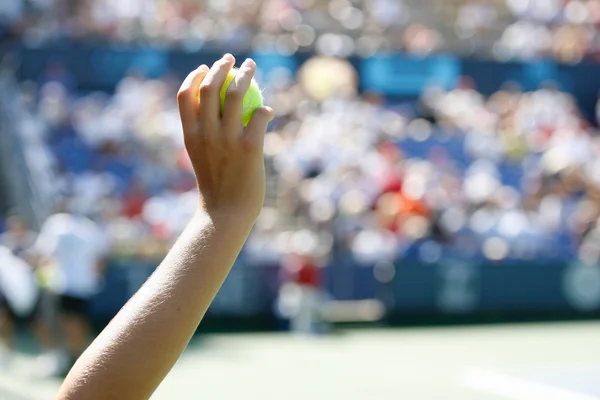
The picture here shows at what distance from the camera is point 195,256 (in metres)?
1.34

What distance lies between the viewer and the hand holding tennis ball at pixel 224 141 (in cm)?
133

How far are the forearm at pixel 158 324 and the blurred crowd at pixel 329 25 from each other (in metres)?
16.4

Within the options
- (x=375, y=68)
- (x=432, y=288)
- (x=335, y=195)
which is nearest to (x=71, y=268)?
(x=335, y=195)

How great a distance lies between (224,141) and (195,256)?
0.17 meters

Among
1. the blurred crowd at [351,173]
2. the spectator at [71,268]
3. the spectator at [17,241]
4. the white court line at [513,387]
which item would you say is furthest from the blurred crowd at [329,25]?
the white court line at [513,387]

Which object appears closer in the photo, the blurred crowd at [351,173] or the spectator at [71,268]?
the spectator at [71,268]

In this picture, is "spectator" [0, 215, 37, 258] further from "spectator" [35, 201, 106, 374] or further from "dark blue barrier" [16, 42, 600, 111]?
"dark blue barrier" [16, 42, 600, 111]

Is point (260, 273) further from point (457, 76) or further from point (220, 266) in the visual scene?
point (220, 266)

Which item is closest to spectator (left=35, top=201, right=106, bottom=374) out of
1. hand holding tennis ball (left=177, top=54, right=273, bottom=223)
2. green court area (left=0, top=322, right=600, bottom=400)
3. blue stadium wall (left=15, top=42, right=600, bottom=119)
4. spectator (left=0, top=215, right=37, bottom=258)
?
green court area (left=0, top=322, right=600, bottom=400)

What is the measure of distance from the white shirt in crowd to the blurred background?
0.02 metres

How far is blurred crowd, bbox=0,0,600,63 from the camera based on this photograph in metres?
17.8

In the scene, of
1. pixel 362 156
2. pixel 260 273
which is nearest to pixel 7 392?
pixel 260 273

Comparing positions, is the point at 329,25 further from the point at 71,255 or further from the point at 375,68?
the point at 71,255

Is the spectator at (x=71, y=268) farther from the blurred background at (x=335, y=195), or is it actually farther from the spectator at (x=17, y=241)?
the spectator at (x=17, y=241)
